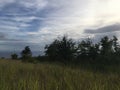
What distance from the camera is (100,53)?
27.9m

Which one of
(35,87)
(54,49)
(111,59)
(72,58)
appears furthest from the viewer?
(54,49)

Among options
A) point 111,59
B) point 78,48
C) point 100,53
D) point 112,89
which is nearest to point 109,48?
point 100,53

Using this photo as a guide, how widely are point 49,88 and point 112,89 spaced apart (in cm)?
136

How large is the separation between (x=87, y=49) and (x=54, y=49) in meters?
3.75

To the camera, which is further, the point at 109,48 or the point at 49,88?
the point at 109,48

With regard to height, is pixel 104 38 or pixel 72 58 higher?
pixel 104 38

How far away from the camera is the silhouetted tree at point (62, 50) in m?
28.4

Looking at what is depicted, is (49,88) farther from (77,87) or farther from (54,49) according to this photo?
(54,49)

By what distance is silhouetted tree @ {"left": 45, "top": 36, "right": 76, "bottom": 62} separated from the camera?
28.4 m

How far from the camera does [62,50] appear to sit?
29.4m

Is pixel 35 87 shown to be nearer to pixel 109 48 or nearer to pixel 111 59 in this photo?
pixel 111 59

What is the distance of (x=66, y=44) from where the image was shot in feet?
98.7

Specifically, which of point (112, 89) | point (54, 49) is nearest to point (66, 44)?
point (54, 49)

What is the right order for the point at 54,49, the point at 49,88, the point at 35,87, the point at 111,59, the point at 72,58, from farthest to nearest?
the point at 54,49 < the point at 72,58 < the point at 111,59 < the point at 49,88 < the point at 35,87
